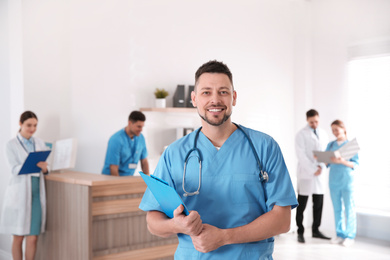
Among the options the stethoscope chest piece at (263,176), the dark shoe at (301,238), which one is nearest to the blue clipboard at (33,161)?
the stethoscope chest piece at (263,176)

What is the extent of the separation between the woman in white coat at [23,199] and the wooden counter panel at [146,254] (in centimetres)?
96

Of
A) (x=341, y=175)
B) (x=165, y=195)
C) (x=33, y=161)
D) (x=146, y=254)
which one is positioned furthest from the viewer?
(x=341, y=175)

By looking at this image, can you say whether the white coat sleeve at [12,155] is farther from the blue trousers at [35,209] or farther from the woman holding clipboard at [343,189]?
the woman holding clipboard at [343,189]

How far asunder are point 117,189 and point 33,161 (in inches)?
36.6

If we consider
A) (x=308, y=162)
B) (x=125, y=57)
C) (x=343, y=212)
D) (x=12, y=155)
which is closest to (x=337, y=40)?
(x=308, y=162)

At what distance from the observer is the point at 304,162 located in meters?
5.75

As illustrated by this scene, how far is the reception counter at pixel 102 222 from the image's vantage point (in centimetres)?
342

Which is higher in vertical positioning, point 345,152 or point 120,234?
point 345,152

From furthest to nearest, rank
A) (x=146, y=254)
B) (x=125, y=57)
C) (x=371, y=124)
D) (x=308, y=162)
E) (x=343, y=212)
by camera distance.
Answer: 1. (x=371, y=124)
2. (x=308, y=162)
3. (x=343, y=212)
4. (x=125, y=57)
5. (x=146, y=254)

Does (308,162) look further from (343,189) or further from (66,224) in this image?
(66,224)

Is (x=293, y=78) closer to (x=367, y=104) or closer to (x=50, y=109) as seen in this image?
(x=367, y=104)

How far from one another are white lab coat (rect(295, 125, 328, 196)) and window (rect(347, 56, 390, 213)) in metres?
0.78

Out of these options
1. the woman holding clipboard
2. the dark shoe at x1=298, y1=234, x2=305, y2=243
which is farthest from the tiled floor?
the woman holding clipboard

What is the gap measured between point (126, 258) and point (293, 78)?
4.36 meters
